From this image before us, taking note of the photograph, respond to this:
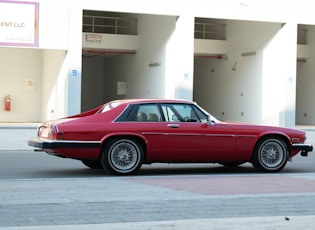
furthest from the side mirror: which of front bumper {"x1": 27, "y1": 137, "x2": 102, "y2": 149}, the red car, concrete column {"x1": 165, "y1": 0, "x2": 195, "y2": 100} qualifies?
concrete column {"x1": 165, "y1": 0, "x2": 195, "y2": 100}

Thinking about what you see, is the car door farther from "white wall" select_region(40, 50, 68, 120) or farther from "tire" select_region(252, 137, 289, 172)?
"white wall" select_region(40, 50, 68, 120)

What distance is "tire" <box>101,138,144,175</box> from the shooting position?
12.8 m

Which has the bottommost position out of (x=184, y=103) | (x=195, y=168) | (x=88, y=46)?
(x=195, y=168)

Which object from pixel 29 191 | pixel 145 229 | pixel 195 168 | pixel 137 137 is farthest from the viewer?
pixel 195 168

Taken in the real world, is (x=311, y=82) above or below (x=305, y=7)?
below

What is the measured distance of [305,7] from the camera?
32.3m

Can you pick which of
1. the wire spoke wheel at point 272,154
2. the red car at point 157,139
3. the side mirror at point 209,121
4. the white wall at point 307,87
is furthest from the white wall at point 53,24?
the wire spoke wheel at point 272,154

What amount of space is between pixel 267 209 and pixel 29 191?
343 centimetres

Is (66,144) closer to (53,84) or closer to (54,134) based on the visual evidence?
(54,134)

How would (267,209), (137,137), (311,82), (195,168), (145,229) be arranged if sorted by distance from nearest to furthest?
(145,229)
(267,209)
(137,137)
(195,168)
(311,82)

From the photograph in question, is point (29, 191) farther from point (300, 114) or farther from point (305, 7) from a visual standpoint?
point (300, 114)

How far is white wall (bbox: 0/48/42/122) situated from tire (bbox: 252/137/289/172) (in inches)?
865

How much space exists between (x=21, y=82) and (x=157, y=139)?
2239 cm

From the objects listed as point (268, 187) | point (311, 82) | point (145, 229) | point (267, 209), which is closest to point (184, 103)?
point (268, 187)
